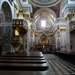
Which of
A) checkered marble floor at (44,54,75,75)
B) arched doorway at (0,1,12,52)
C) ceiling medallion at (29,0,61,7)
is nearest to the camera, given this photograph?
checkered marble floor at (44,54,75,75)

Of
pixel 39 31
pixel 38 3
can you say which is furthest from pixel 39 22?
pixel 38 3

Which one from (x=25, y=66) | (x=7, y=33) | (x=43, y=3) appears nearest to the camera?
(x=25, y=66)

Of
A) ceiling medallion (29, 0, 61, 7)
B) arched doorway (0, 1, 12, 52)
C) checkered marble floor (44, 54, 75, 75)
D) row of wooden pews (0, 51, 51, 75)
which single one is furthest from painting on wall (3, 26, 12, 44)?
ceiling medallion (29, 0, 61, 7)

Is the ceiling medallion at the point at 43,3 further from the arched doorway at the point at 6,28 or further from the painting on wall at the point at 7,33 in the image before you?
the painting on wall at the point at 7,33

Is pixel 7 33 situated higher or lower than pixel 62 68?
higher

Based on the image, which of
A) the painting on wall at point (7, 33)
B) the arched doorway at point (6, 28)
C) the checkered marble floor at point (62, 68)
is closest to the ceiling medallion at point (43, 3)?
the arched doorway at point (6, 28)

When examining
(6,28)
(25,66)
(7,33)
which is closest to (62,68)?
(25,66)

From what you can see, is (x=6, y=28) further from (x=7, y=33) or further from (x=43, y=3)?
(x=43, y=3)

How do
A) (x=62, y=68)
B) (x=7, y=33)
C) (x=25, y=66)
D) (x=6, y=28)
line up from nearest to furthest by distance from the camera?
1. (x=25, y=66)
2. (x=62, y=68)
3. (x=7, y=33)
4. (x=6, y=28)

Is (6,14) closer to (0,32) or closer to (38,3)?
(0,32)

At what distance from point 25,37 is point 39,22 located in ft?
52.7

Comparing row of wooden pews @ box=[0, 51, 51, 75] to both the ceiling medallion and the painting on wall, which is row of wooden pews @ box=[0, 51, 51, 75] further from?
the ceiling medallion

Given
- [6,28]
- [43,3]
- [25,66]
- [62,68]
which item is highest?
[43,3]

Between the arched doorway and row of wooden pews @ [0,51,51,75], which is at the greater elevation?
the arched doorway
